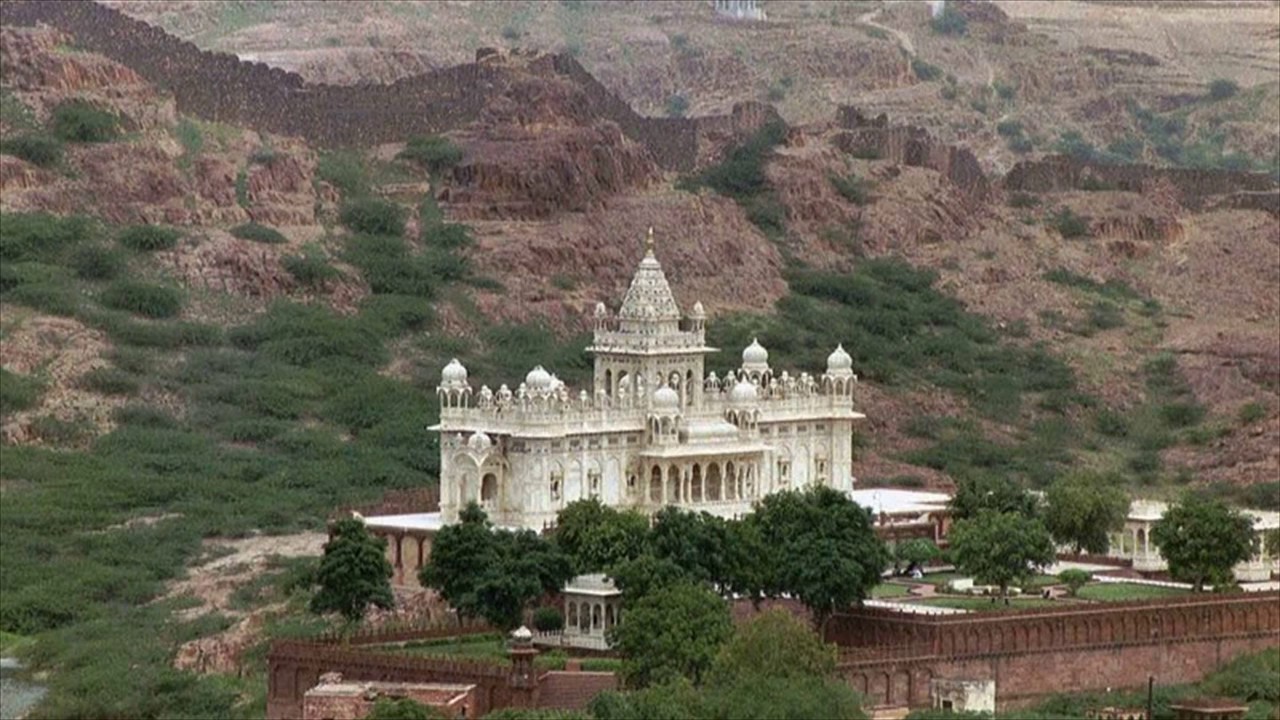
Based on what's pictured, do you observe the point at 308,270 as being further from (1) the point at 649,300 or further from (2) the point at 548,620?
(2) the point at 548,620

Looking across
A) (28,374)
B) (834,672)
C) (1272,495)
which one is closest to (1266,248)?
(1272,495)

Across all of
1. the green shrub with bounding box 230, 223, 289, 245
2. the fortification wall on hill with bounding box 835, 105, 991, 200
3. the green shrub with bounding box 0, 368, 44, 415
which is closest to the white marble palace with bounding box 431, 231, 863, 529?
the green shrub with bounding box 0, 368, 44, 415

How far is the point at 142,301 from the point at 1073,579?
109 ft

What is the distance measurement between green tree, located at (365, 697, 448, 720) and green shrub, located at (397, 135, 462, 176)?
53.8 m

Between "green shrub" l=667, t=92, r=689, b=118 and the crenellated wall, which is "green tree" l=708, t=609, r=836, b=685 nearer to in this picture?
the crenellated wall

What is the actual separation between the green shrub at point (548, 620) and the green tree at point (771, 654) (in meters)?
5.05

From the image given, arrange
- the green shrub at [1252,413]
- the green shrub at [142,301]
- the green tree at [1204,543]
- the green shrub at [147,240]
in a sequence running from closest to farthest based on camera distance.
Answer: the green tree at [1204,543] → the green shrub at [142,301] → the green shrub at [147,240] → the green shrub at [1252,413]

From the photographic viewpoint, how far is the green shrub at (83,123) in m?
150

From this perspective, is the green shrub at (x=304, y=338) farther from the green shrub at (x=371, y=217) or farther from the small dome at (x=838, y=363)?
the small dome at (x=838, y=363)

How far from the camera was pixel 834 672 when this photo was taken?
10644 centimetres

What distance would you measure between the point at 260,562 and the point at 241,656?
6860mm

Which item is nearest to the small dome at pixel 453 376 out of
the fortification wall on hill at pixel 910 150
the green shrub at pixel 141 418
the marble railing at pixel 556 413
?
the marble railing at pixel 556 413

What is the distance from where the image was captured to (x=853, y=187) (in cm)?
16488

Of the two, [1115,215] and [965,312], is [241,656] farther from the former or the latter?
[1115,215]
